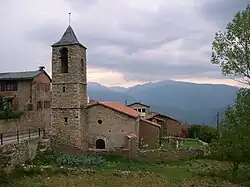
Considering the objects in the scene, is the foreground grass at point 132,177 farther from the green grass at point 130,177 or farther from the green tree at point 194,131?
the green tree at point 194,131

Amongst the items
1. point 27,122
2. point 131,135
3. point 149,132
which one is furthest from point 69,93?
point 27,122

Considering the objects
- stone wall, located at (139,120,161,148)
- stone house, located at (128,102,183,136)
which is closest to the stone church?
stone wall, located at (139,120,161,148)

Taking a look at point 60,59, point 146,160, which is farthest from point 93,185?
point 60,59

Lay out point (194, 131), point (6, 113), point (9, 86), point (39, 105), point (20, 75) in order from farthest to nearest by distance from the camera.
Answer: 1. point (194, 131)
2. point (39, 105)
3. point (20, 75)
4. point (9, 86)
5. point (6, 113)

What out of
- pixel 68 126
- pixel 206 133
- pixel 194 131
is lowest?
pixel 206 133

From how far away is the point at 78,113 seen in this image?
28.2 meters

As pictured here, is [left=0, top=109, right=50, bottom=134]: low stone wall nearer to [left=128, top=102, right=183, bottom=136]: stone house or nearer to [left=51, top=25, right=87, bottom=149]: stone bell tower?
[left=51, top=25, right=87, bottom=149]: stone bell tower

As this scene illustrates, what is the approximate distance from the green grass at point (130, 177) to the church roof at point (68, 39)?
11.3m

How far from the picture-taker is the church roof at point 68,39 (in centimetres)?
2888

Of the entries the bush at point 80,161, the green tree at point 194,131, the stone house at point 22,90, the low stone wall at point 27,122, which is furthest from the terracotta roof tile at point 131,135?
the green tree at point 194,131

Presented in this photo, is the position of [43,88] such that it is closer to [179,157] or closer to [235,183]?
[179,157]

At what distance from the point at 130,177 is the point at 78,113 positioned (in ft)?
32.3

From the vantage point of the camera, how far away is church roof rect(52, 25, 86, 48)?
28880 millimetres

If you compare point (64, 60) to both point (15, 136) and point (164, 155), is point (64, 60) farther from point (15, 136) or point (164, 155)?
point (164, 155)
